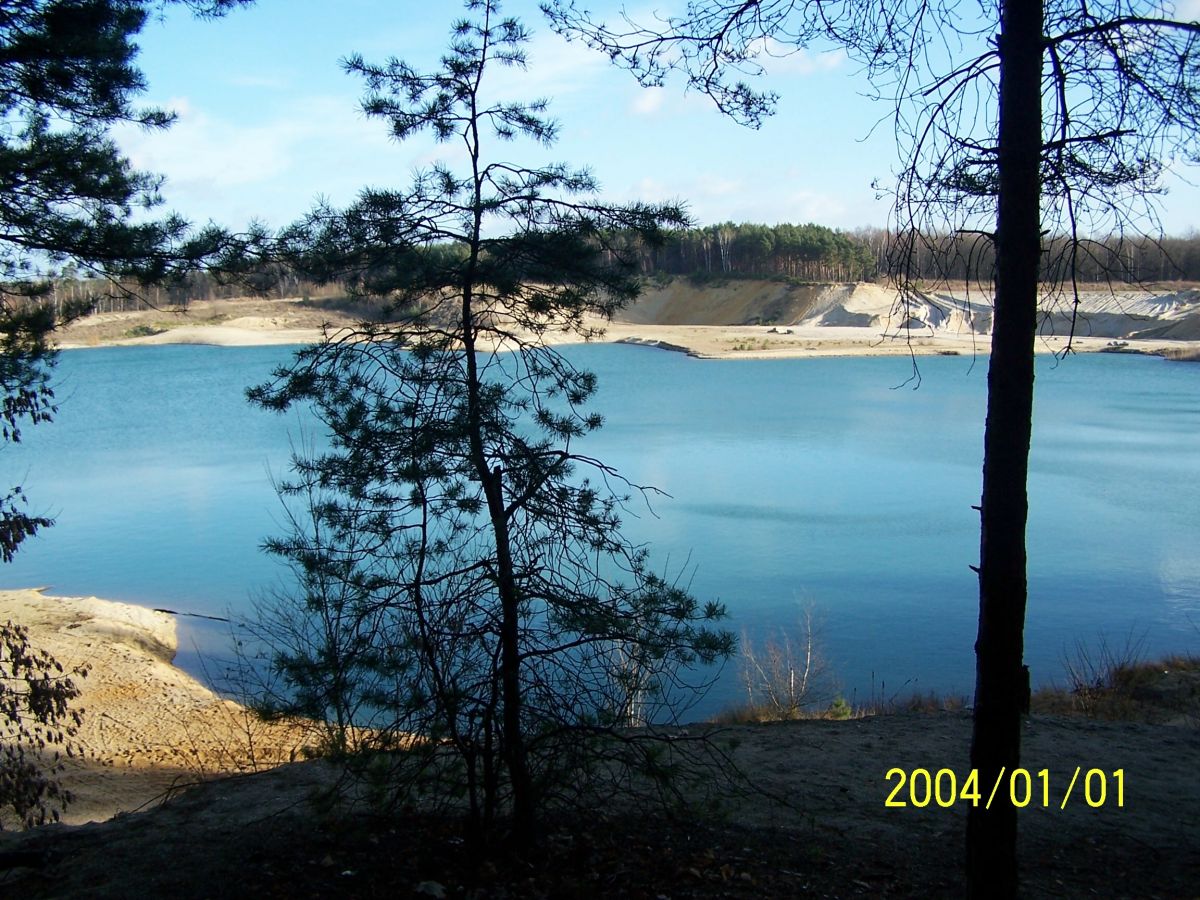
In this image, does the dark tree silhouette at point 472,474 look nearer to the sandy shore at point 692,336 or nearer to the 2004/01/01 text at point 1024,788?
the 2004/01/01 text at point 1024,788

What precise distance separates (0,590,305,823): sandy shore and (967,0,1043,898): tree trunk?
512cm

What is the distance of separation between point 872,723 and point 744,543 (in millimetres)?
9040

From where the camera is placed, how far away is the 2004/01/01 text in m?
5.85

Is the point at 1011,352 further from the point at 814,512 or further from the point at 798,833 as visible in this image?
the point at 814,512

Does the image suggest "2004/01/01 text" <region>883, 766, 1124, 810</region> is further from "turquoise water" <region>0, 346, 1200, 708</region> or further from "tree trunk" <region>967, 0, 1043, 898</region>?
"turquoise water" <region>0, 346, 1200, 708</region>

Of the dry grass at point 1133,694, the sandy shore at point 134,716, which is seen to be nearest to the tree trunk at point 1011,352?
the dry grass at point 1133,694

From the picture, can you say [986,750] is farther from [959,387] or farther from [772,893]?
[959,387]

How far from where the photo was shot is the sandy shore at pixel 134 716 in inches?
351

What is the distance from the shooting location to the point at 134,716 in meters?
10.8

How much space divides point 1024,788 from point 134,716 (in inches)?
345

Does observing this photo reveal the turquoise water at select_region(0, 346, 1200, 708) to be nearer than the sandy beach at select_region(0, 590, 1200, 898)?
No

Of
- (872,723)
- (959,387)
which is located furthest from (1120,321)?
(872,723)

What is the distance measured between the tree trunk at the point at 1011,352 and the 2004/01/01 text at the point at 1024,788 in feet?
5.65

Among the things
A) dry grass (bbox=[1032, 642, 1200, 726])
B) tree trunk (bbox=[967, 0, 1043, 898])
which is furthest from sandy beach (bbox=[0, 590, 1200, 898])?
tree trunk (bbox=[967, 0, 1043, 898])
